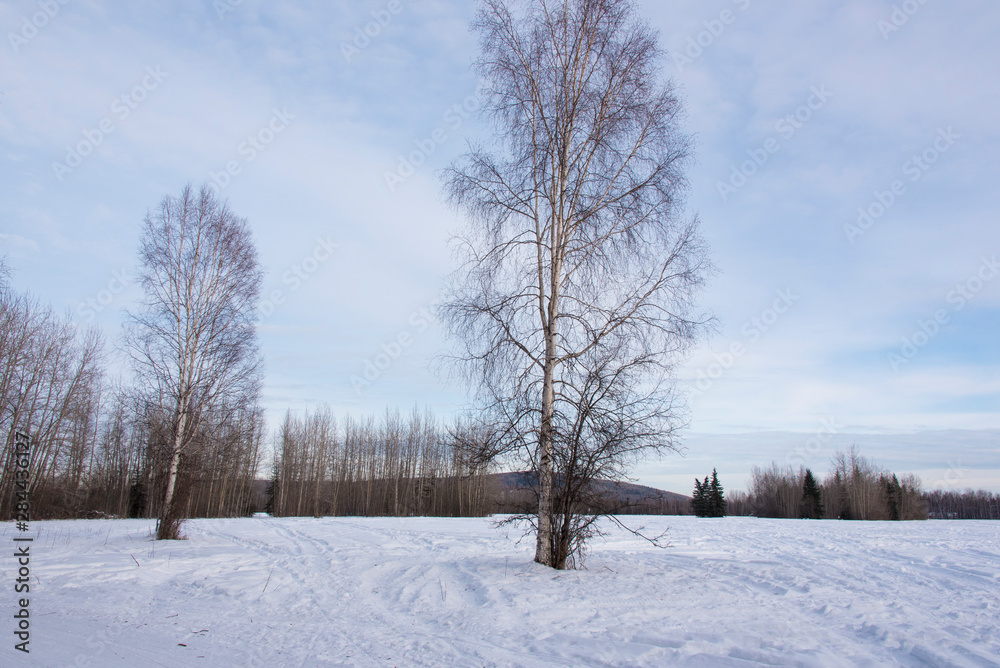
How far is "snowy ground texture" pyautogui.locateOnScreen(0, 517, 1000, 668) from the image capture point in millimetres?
4840

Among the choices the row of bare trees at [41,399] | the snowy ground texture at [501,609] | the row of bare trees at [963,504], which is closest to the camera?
the snowy ground texture at [501,609]

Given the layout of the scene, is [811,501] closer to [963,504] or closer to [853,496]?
[853,496]

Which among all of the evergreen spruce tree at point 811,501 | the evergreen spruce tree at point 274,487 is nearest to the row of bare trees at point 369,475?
the evergreen spruce tree at point 274,487

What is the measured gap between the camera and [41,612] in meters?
6.35

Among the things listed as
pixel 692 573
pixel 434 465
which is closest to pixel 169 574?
pixel 692 573

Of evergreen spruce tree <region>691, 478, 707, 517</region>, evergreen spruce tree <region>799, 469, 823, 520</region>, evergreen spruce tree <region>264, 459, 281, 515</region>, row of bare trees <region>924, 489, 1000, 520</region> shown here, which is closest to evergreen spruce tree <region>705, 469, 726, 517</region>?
evergreen spruce tree <region>691, 478, 707, 517</region>

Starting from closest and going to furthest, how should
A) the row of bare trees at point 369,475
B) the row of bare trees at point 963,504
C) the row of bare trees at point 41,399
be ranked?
the row of bare trees at point 41,399
the row of bare trees at point 369,475
the row of bare trees at point 963,504

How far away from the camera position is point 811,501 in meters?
55.5

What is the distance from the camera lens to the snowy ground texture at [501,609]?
4.84m

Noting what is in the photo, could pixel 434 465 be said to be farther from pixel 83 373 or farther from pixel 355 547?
pixel 355 547

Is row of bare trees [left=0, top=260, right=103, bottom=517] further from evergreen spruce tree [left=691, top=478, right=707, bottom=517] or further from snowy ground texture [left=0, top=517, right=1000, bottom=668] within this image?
evergreen spruce tree [left=691, top=478, right=707, bottom=517]

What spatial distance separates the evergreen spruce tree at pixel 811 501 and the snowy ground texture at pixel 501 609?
50.5m

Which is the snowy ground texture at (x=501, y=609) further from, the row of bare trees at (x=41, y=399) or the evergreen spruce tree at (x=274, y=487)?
the evergreen spruce tree at (x=274, y=487)

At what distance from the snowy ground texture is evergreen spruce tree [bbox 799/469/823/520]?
166 ft
